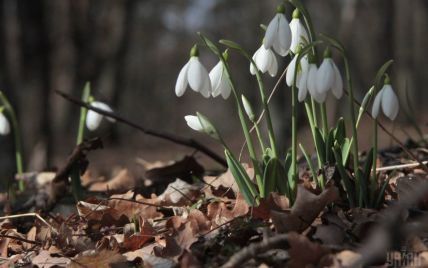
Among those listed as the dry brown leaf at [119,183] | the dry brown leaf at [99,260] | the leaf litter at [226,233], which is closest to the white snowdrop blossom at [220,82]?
the leaf litter at [226,233]

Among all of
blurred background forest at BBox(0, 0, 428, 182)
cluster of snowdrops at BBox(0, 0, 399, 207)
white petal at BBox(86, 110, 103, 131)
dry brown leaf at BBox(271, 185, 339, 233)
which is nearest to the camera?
dry brown leaf at BBox(271, 185, 339, 233)

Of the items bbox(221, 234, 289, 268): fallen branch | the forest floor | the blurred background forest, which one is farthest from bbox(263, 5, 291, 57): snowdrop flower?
the blurred background forest

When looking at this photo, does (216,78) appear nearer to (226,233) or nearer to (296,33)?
(296,33)

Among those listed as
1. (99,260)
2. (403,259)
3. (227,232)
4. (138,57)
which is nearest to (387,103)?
(403,259)

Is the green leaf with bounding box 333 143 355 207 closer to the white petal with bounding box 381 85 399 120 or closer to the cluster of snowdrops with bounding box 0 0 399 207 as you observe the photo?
the cluster of snowdrops with bounding box 0 0 399 207

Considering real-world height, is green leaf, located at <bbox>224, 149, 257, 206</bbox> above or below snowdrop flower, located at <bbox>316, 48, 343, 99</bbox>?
below

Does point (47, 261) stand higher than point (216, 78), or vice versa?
point (216, 78)

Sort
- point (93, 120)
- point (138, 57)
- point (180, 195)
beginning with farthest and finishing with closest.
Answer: point (138, 57) → point (93, 120) → point (180, 195)

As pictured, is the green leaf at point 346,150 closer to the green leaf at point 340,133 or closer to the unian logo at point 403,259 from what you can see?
the green leaf at point 340,133
